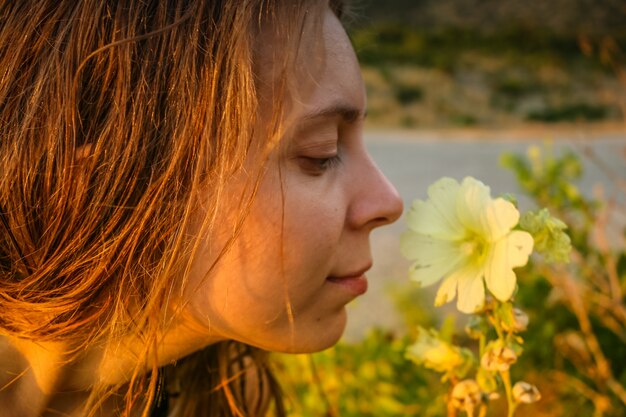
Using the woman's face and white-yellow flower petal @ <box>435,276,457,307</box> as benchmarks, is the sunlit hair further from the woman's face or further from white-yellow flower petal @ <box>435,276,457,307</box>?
white-yellow flower petal @ <box>435,276,457,307</box>

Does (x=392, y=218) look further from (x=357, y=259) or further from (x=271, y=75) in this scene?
(x=271, y=75)

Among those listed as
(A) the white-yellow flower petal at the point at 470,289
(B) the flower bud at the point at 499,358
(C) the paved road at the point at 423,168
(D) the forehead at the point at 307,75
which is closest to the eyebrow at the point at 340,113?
(D) the forehead at the point at 307,75

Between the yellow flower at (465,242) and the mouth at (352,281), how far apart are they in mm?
131

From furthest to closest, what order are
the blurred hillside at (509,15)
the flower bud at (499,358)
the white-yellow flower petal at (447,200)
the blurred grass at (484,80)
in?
1. the blurred hillside at (509,15)
2. the blurred grass at (484,80)
3. the white-yellow flower petal at (447,200)
4. the flower bud at (499,358)

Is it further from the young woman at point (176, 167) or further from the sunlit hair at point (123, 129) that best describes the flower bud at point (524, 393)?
the sunlit hair at point (123, 129)

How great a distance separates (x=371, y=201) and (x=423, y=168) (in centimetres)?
473

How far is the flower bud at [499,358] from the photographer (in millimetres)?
933

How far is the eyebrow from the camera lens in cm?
109

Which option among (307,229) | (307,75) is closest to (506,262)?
(307,229)

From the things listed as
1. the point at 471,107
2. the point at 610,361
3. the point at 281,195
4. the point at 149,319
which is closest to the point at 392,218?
the point at 281,195

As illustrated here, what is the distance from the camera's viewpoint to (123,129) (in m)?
1.07

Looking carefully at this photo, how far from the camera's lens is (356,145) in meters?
1.18

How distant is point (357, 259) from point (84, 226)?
1.32ft

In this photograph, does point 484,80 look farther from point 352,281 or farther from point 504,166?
point 352,281
